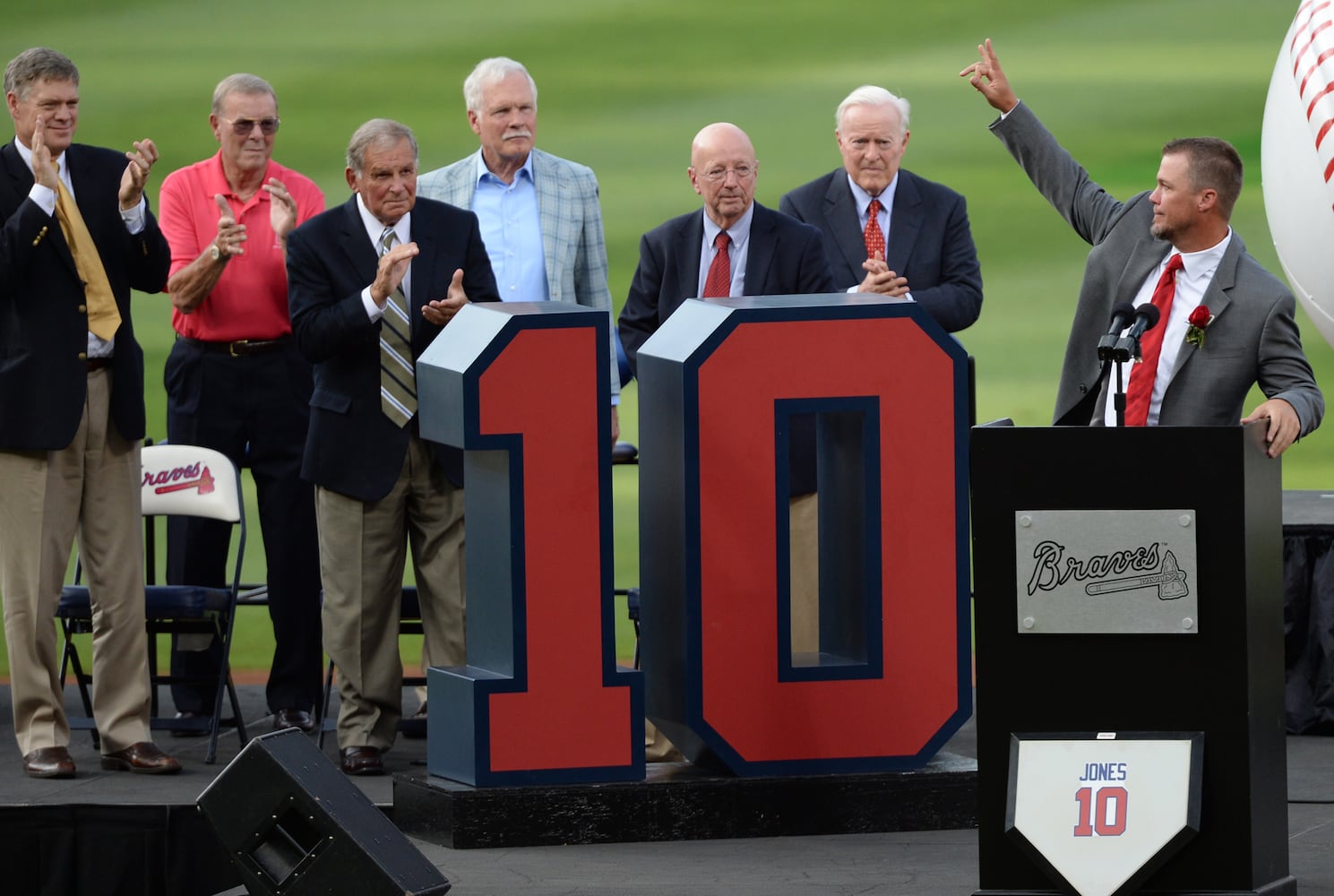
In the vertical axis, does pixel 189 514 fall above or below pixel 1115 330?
Result: below

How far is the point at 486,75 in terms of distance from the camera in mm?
6270

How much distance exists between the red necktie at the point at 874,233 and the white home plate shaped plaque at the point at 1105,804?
2644 mm

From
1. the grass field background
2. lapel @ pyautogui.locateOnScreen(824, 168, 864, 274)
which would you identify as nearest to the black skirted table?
lapel @ pyautogui.locateOnScreen(824, 168, 864, 274)

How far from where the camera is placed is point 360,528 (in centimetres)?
575

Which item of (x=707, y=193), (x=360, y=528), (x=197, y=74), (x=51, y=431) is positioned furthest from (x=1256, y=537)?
(x=197, y=74)

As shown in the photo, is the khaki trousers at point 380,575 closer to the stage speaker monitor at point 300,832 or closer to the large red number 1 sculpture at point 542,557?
the large red number 1 sculpture at point 542,557

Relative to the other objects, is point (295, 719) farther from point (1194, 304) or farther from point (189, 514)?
point (1194, 304)

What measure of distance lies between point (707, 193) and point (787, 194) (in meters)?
0.69

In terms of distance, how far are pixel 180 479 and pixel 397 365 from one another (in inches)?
36.0

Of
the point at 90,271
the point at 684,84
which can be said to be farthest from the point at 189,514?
the point at 684,84

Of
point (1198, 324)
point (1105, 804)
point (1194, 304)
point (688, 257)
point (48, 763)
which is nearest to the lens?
point (1105, 804)

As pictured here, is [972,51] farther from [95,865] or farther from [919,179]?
[95,865]

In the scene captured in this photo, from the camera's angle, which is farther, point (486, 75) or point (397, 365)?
point (486, 75)

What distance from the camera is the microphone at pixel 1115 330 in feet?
12.5
